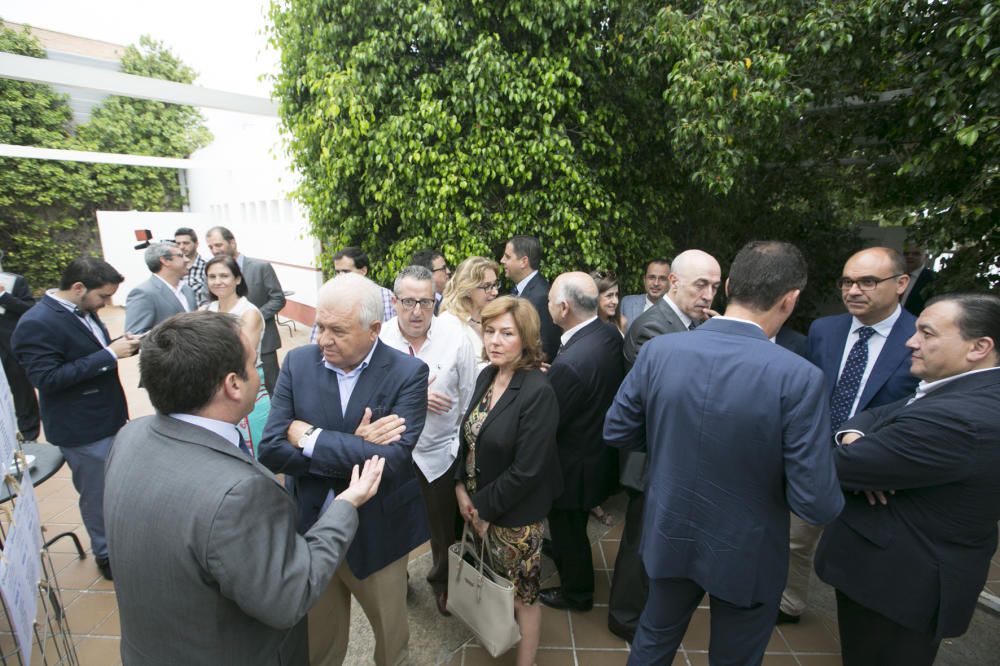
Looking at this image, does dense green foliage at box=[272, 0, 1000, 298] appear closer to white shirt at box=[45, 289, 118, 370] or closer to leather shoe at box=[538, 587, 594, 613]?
white shirt at box=[45, 289, 118, 370]

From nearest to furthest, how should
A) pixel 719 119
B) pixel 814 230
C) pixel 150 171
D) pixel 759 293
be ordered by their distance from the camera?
pixel 759 293
pixel 719 119
pixel 814 230
pixel 150 171

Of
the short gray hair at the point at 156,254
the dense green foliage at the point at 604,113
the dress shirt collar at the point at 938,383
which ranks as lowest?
the dress shirt collar at the point at 938,383

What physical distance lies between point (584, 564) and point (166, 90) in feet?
26.1

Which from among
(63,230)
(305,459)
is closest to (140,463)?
(305,459)

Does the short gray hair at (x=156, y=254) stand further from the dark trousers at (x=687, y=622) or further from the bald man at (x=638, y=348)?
the dark trousers at (x=687, y=622)

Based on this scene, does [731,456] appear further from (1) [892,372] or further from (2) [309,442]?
(2) [309,442]

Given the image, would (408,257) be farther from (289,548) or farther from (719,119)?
(289,548)

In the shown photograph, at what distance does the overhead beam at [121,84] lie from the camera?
18.5 ft

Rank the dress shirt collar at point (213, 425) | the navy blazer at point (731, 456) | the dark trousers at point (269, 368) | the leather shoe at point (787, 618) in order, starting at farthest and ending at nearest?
the dark trousers at point (269, 368)
the leather shoe at point (787, 618)
the navy blazer at point (731, 456)
the dress shirt collar at point (213, 425)

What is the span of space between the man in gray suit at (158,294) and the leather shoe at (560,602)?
3329 millimetres

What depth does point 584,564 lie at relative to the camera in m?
3.00

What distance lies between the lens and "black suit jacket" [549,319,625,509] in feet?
9.00

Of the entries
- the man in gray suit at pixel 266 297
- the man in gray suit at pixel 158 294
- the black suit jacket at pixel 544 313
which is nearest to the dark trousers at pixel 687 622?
the black suit jacket at pixel 544 313

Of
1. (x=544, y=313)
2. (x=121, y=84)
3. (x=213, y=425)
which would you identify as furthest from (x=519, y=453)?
(x=121, y=84)
